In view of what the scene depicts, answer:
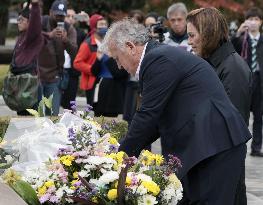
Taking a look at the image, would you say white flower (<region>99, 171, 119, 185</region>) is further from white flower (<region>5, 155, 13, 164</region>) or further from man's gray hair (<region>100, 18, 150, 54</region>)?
man's gray hair (<region>100, 18, 150, 54</region>)

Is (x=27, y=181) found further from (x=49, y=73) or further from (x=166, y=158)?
(x=49, y=73)

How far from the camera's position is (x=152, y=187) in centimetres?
397

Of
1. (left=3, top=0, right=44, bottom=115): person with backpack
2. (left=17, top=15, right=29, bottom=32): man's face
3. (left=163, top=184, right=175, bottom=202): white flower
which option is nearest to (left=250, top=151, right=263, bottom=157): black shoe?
(left=3, top=0, right=44, bottom=115): person with backpack

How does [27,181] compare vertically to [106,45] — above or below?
below

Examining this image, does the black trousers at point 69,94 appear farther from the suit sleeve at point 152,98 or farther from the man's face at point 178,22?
the suit sleeve at point 152,98

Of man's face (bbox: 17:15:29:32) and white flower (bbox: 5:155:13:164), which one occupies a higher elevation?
white flower (bbox: 5:155:13:164)

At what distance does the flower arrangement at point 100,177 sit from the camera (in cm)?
395

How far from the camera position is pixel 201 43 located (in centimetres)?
536

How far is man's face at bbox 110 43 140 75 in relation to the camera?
4.64 meters

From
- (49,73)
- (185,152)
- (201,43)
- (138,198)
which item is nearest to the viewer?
(138,198)

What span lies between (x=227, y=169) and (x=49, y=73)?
20.9 feet

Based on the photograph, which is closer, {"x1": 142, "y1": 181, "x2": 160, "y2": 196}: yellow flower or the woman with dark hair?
{"x1": 142, "y1": 181, "x2": 160, "y2": 196}: yellow flower

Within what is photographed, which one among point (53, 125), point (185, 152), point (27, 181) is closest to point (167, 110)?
point (185, 152)

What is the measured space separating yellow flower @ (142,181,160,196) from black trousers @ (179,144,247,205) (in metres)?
0.70
